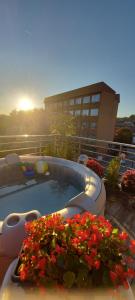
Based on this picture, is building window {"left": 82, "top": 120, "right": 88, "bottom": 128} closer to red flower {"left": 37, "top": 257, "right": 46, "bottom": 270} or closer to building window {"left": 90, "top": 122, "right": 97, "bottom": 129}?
building window {"left": 90, "top": 122, "right": 97, "bottom": 129}

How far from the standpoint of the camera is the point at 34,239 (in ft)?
2.39

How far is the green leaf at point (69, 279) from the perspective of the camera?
22.2 inches

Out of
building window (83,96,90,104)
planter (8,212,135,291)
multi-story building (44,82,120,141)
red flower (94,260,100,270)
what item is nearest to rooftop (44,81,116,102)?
multi-story building (44,82,120,141)

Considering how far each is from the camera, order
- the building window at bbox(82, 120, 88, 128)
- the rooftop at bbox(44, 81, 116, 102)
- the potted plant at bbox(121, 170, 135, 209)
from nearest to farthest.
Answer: the potted plant at bbox(121, 170, 135, 209) → the rooftop at bbox(44, 81, 116, 102) → the building window at bbox(82, 120, 88, 128)

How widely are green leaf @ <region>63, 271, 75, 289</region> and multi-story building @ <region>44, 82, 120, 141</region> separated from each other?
17.5m

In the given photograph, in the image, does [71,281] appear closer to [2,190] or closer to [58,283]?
[58,283]

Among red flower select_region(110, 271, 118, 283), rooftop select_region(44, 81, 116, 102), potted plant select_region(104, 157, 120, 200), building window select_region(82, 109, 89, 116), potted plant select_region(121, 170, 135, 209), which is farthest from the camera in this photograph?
building window select_region(82, 109, 89, 116)

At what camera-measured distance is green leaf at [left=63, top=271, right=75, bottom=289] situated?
56 cm

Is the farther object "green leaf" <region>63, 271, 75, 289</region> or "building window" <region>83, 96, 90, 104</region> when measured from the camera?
"building window" <region>83, 96, 90, 104</region>

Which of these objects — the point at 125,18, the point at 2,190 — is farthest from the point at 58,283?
the point at 125,18

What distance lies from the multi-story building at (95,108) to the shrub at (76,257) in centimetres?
1738

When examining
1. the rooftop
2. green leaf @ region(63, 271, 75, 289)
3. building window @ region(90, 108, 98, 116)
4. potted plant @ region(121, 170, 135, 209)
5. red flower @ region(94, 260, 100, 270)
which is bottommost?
potted plant @ region(121, 170, 135, 209)

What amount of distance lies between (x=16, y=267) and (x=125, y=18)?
13.8ft

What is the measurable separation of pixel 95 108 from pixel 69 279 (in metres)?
18.2
